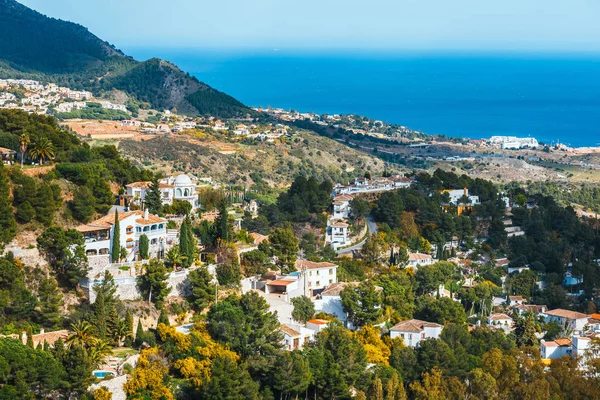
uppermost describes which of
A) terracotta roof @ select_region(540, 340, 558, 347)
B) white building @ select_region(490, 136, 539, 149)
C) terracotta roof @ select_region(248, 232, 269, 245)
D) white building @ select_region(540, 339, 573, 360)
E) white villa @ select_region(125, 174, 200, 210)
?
white building @ select_region(490, 136, 539, 149)

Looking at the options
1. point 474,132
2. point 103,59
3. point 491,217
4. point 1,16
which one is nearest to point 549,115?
point 474,132

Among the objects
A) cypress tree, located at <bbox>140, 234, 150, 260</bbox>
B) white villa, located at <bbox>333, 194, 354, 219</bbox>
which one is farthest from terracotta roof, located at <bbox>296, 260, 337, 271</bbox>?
white villa, located at <bbox>333, 194, 354, 219</bbox>

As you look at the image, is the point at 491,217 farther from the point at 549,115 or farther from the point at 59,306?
the point at 549,115

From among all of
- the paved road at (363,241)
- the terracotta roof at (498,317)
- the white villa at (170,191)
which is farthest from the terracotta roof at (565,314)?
the white villa at (170,191)

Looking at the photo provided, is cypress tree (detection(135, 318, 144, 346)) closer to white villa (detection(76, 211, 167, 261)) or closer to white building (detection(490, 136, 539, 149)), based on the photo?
white villa (detection(76, 211, 167, 261))

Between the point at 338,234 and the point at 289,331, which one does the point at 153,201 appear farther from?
the point at 338,234

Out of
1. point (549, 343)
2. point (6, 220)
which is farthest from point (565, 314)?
point (6, 220)
